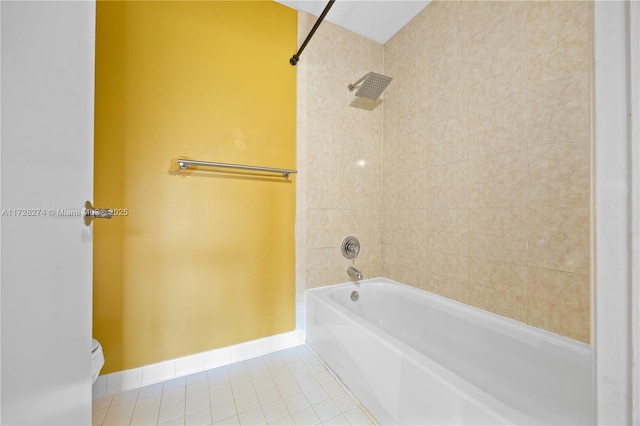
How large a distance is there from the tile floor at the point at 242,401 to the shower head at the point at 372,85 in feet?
6.17

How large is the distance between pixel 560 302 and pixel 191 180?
6.41 feet

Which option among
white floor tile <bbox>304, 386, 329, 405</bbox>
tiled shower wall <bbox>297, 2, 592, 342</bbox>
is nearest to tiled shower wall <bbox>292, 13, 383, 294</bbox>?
tiled shower wall <bbox>297, 2, 592, 342</bbox>

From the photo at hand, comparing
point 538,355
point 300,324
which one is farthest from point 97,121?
point 538,355

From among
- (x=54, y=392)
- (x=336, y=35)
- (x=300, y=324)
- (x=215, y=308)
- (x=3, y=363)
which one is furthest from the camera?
(x=336, y=35)

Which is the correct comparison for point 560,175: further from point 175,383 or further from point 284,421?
point 175,383

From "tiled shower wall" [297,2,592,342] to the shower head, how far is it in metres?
0.17

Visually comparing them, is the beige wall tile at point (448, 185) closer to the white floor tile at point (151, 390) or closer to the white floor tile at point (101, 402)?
the white floor tile at point (151, 390)

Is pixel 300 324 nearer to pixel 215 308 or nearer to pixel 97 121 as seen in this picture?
pixel 215 308

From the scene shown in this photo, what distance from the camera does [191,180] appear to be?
1473 millimetres
